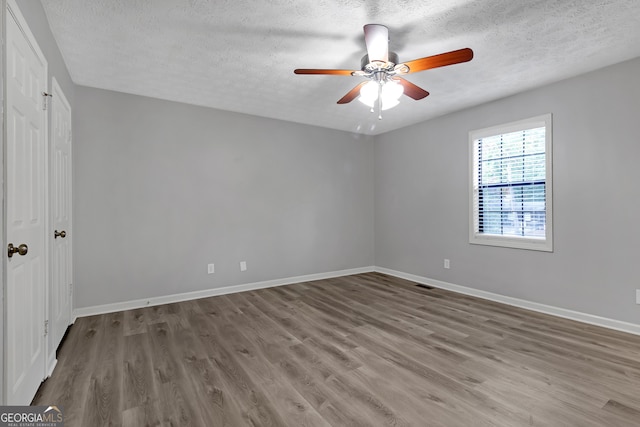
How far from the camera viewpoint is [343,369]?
7.71 ft

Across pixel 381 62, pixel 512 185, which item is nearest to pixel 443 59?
pixel 381 62

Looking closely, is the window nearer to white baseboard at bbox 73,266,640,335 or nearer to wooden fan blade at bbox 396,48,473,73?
white baseboard at bbox 73,266,640,335

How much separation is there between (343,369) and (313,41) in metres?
2.62

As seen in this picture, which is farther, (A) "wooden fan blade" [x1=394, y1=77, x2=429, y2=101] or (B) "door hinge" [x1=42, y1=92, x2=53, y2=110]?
(A) "wooden fan blade" [x1=394, y1=77, x2=429, y2=101]

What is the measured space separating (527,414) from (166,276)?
3882mm

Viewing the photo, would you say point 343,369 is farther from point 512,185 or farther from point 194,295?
point 512,185

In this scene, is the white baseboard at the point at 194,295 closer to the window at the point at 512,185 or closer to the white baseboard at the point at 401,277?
the white baseboard at the point at 401,277

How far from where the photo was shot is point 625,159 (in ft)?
9.84

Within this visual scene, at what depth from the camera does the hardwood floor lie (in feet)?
6.05

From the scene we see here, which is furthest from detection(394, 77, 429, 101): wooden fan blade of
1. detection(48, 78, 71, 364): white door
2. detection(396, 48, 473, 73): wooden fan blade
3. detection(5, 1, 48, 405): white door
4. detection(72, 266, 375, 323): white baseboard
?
detection(72, 266, 375, 323): white baseboard

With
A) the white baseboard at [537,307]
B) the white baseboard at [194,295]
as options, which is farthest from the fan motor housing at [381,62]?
the white baseboard at [194,295]

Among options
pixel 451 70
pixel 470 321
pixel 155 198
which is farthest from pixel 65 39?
pixel 470 321

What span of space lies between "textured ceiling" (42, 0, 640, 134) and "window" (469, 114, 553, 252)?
21.9 inches

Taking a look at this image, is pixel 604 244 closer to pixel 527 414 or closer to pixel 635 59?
pixel 635 59
